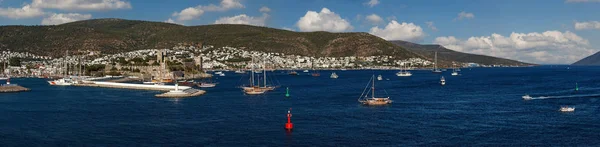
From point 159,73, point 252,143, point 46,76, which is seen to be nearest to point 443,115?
point 252,143

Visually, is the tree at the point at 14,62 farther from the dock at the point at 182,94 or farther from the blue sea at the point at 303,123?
the dock at the point at 182,94

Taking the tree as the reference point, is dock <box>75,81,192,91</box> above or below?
below

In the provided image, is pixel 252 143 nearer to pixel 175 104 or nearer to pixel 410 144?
pixel 410 144

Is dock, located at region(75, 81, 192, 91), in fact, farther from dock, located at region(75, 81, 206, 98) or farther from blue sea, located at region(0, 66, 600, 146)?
blue sea, located at region(0, 66, 600, 146)

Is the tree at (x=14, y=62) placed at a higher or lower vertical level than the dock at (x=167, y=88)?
higher

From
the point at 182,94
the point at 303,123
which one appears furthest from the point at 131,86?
the point at 303,123

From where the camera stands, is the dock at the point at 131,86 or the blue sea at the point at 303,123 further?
the dock at the point at 131,86

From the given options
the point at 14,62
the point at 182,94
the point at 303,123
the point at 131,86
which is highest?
the point at 14,62

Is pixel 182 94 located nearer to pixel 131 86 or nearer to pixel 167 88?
pixel 167 88

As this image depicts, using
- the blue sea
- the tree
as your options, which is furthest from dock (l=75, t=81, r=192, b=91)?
the tree

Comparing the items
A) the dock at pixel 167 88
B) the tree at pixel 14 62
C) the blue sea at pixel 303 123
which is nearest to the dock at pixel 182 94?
the dock at pixel 167 88

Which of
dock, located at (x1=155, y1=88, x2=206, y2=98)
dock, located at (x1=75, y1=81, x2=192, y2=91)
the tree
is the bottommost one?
dock, located at (x1=155, y1=88, x2=206, y2=98)

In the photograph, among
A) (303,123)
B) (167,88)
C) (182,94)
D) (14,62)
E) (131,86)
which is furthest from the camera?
(14,62)
